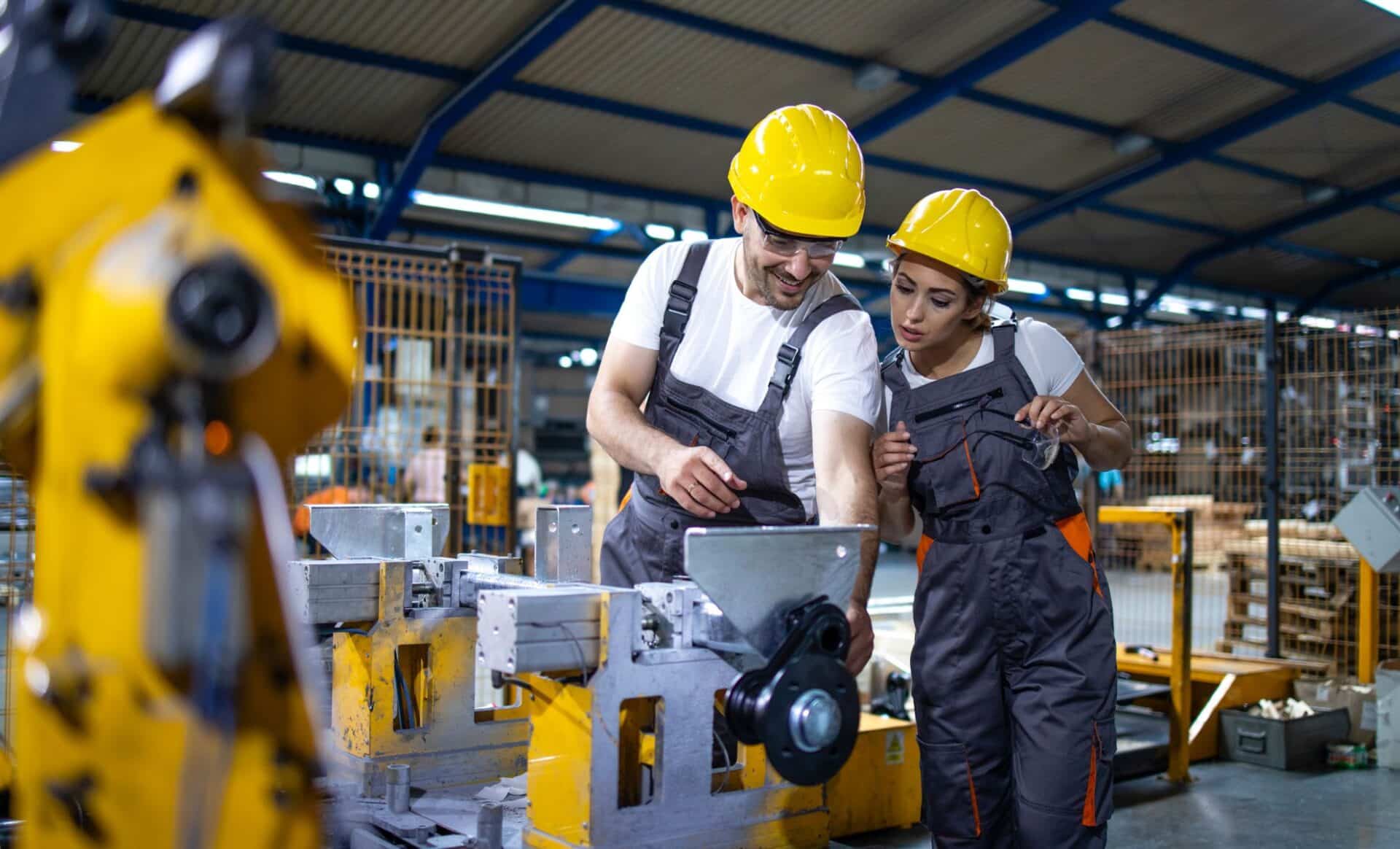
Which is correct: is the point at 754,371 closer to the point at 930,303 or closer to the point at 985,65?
the point at 930,303

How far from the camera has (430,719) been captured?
212 cm

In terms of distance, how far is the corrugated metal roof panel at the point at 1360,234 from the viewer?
539 inches

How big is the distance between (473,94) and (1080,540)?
6802mm

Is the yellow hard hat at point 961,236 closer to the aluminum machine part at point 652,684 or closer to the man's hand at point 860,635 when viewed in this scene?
the man's hand at point 860,635

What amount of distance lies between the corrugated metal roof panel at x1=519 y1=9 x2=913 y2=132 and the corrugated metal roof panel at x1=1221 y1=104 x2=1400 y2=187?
431cm

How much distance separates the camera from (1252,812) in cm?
427

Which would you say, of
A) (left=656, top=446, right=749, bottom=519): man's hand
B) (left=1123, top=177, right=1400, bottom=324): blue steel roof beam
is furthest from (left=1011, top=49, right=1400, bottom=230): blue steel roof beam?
(left=656, top=446, right=749, bottom=519): man's hand

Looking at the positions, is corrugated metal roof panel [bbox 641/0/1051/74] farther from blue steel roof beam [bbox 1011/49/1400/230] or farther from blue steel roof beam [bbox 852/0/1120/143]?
blue steel roof beam [bbox 1011/49/1400/230]

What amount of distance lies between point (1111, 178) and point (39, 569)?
12.1m

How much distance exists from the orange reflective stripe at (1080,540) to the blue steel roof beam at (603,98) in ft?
19.6

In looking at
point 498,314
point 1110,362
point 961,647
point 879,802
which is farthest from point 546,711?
point 1110,362

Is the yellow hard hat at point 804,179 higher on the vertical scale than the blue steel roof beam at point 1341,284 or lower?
lower

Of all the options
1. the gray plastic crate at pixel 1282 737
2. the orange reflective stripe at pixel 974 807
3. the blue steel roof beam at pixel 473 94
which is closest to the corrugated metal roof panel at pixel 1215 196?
the blue steel roof beam at pixel 473 94

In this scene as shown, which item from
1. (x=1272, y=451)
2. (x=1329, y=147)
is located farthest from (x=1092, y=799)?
(x=1329, y=147)
